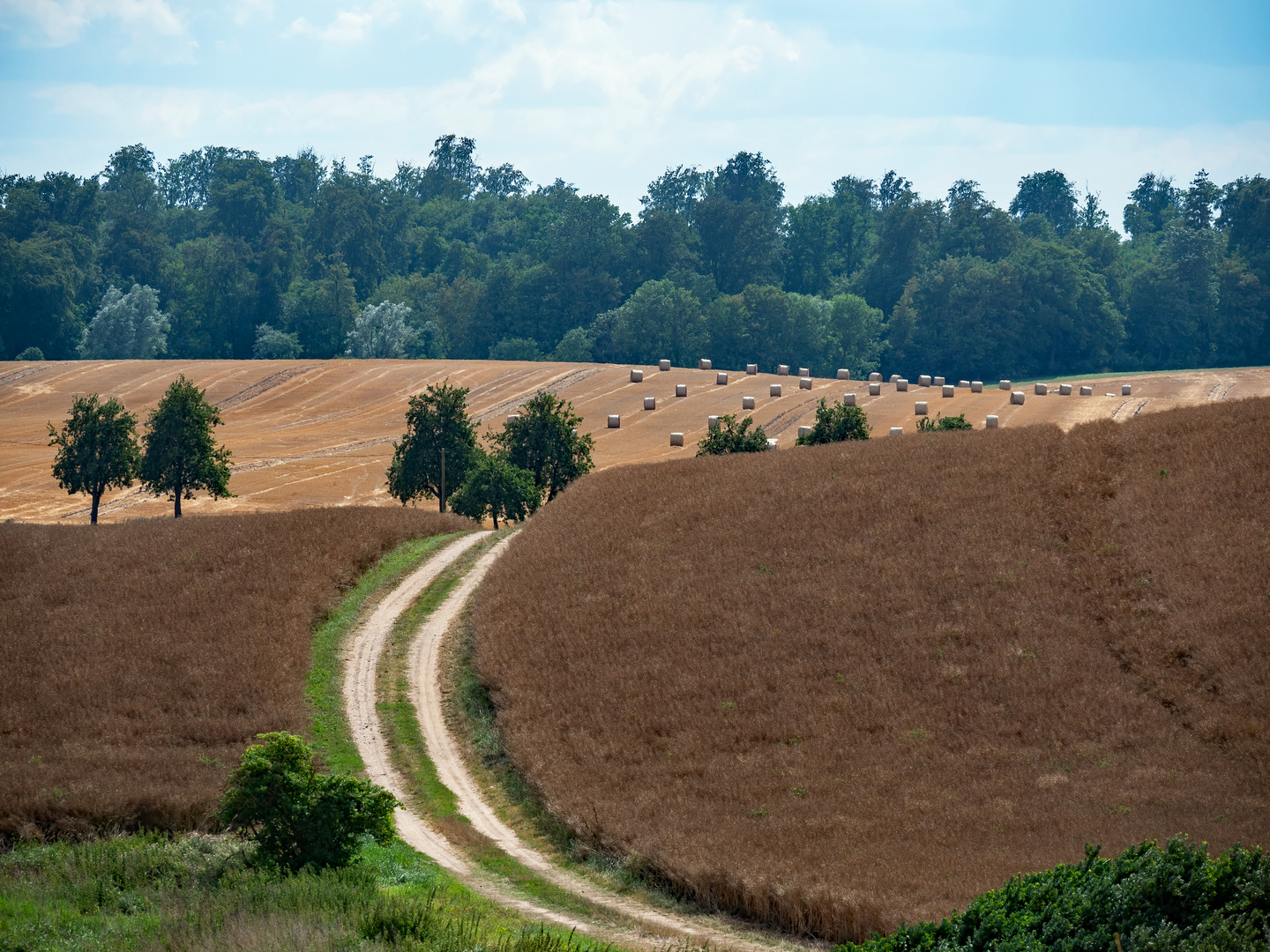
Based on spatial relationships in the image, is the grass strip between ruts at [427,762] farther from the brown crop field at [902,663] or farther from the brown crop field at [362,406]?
the brown crop field at [362,406]

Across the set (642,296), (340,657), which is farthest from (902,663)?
(642,296)

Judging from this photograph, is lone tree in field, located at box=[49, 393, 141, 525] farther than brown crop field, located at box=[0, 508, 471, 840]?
Yes

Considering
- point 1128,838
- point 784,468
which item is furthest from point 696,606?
point 1128,838

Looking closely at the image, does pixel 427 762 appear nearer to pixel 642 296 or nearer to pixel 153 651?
pixel 153 651

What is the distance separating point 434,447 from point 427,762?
1417 inches

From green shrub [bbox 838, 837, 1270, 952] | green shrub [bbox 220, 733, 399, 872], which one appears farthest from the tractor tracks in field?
green shrub [bbox 838, 837, 1270, 952]

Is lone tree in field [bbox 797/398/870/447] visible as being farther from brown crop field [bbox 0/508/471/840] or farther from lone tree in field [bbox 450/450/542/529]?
brown crop field [bbox 0/508/471/840]

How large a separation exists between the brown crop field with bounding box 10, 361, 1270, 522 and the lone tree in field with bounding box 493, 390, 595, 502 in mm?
13941

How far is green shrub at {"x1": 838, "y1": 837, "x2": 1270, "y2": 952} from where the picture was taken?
14.3m

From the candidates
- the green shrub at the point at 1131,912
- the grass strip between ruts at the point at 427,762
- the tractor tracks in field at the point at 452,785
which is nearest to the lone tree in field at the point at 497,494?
the tractor tracks in field at the point at 452,785

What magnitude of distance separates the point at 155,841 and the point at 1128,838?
18.8 meters

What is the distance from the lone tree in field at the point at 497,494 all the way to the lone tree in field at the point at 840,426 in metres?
14.7

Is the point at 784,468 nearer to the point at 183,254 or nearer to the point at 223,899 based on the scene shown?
the point at 223,899

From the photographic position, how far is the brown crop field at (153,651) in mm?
24422
